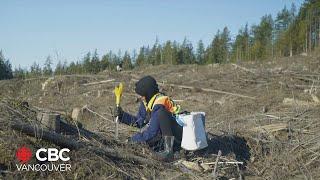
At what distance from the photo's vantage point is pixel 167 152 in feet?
21.9

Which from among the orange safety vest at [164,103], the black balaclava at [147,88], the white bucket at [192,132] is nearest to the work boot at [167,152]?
the white bucket at [192,132]

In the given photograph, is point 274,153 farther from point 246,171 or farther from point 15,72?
point 15,72

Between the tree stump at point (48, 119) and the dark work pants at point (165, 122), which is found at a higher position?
the tree stump at point (48, 119)

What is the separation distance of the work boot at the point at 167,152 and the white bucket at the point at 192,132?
305 millimetres

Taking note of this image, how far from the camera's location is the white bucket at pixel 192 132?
6.99 m

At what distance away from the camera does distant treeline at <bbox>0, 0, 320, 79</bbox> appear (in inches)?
2191

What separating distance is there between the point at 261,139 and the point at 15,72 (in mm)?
48215

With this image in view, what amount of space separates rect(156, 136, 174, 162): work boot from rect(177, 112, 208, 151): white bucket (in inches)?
12.0

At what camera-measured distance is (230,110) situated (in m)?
14.6

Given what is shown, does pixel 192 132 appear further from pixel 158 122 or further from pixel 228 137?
pixel 228 137

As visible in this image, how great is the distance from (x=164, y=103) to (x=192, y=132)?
1.89 feet

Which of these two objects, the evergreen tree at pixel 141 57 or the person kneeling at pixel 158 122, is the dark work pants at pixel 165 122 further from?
the evergreen tree at pixel 141 57

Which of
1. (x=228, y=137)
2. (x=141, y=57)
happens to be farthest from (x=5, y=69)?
(x=228, y=137)

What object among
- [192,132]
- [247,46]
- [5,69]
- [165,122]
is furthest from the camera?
[247,46]
